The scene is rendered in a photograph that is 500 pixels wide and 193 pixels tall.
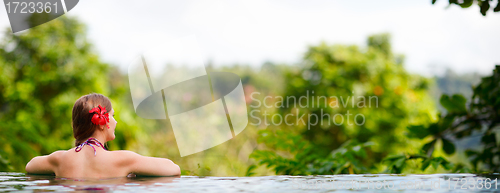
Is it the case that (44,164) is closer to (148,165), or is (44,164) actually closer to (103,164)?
(103,164)

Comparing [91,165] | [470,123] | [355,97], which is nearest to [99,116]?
[91,165]

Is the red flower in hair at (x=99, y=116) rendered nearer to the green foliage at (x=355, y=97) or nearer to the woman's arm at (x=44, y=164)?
the woman's arm at (x=44, y=164)

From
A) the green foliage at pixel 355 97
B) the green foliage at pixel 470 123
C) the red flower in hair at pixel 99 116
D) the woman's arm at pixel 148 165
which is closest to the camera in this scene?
the woman's arm at pixel 148 165

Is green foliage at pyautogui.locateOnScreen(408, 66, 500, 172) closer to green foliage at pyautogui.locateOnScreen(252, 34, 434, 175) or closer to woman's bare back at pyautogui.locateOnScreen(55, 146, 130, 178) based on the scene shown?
woman's bare back at pyautogui.locateOnScreen(55, 146, 130, 178)

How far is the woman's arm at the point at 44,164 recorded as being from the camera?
1137mm

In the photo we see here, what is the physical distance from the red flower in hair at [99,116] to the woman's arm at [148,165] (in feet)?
0.50

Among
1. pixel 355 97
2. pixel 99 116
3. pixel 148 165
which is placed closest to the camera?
pixel 148 165

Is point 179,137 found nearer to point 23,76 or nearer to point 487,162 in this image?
point 23,76

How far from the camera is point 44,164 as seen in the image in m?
1.15

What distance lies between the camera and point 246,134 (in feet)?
38.7

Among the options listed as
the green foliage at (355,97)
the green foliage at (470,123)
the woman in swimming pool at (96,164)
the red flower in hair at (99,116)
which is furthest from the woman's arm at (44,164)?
the green foliage at (355,97)

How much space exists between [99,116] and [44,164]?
8.6 inches

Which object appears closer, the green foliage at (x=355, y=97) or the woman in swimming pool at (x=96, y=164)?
the woman in swimming pool at (x=96, y=164)

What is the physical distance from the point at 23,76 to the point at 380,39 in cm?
1183
